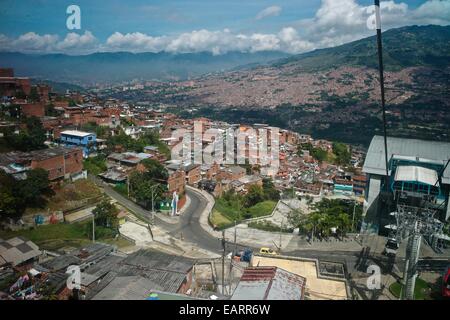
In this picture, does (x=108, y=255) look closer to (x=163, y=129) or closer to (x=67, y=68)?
(x=163, y=129)

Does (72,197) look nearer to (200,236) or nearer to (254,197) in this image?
(200,236)

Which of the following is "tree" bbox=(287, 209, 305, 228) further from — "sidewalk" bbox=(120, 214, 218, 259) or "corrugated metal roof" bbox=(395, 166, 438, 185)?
"corrugated metal roof" bbox=(395, 166, 438, 185)

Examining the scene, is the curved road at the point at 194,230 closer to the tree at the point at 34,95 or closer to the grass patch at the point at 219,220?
the grass patch at the point at 219,220

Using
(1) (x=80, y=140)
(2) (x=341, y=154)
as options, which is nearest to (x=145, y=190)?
(1) (x=80, y=140)

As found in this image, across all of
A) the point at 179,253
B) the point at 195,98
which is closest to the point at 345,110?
the point at 195,98

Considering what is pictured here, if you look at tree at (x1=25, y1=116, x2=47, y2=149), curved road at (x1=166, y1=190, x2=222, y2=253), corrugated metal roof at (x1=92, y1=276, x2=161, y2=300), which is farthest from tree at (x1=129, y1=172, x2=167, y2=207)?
corrugated metal roof at (x1=92, y1=276, x2=161, y2=300)

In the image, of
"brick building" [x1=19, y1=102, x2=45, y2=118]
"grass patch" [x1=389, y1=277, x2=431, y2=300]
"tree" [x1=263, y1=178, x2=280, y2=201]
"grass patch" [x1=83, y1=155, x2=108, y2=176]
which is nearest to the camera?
"grass patch" [x1=389, y1=277, x2=431, y2=300]
